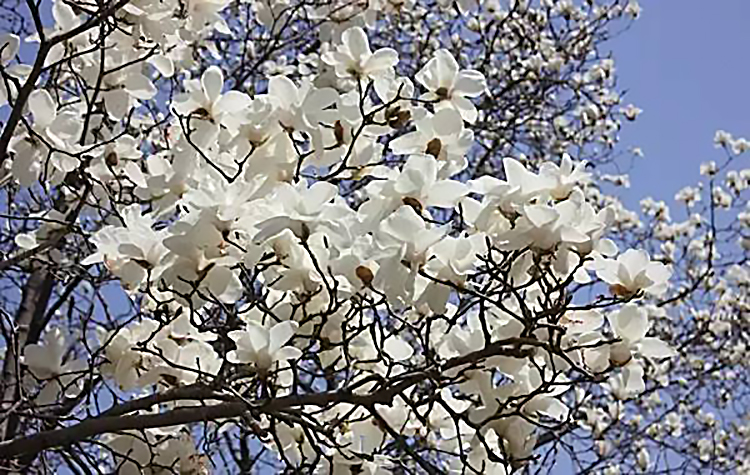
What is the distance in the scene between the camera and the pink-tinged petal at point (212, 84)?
1.25 metres

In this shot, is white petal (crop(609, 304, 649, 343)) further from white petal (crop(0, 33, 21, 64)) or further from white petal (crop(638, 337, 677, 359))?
white petal (crop(0, 33, 21, 64))

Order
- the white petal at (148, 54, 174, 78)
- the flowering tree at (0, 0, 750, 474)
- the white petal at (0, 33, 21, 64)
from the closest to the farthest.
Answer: the flowering tree at (0, 0, 750, 474) → the white petal at (0, 33, 21, 64) → the white petal at (148, 54, 174, 78)

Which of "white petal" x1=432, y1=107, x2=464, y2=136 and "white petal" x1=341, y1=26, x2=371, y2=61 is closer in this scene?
"white petal" x1=432, y1=107, x2=464, y2=136

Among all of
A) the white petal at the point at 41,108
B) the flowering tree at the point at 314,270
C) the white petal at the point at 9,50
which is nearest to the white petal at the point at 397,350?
the flowering tree at the point at 314,270

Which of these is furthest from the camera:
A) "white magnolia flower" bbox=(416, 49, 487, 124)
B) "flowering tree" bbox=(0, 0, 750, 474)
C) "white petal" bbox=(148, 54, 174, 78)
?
"white petal" bbox=(148, 54, 174, 78)

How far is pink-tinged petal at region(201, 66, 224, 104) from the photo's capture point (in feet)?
4.10

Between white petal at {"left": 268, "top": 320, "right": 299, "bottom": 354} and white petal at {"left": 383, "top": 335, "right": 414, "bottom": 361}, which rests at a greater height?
white petal at {"left": 383, "top": 335, "right": 414, "bottom": 361}

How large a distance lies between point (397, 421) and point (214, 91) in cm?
48

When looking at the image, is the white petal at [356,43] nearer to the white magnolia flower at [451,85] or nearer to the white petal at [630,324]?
the white magnolia flower at [451,85]

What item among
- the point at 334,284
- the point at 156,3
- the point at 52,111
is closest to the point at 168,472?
the point at 334,284

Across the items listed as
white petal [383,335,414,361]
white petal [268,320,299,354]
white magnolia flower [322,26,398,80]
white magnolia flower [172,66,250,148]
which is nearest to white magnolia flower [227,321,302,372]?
white petal [268,320,299,354]

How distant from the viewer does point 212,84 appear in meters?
1.25

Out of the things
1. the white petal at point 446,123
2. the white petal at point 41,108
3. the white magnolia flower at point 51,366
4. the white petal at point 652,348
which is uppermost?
the white petal at point 41,108

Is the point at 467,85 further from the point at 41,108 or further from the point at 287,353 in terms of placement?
the point at 41,108
